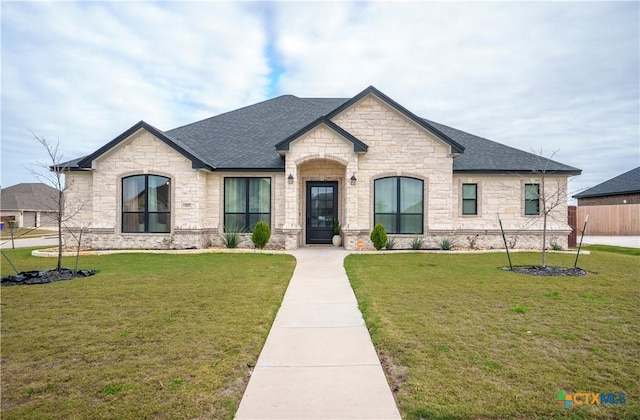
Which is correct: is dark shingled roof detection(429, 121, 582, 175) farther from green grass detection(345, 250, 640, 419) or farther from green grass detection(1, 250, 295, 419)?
green grass detection(1, 250, 295, 419)

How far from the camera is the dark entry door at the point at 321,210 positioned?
53.0 ft

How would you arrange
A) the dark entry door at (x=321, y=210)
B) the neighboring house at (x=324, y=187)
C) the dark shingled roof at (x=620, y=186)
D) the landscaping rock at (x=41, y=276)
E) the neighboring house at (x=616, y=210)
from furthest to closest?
1. the dark shingled roof at (x=620, y=186)
2. the neighboring house at (x=616, y=210)
3. the dark entry door at (x=321, y=210)
4. the neighboring house at (x=324, y=187)
5. the landscaping rock at (x=41, y=276)

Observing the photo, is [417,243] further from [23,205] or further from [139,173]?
[23,205]

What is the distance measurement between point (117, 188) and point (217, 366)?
13.4m

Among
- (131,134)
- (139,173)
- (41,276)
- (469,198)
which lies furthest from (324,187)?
(41,276)

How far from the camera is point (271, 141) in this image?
1738 centimetres

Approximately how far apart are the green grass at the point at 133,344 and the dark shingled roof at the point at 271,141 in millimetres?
7504

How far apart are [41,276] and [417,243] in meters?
12.4

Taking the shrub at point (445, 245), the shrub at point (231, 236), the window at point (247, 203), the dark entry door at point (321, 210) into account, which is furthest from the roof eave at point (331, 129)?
the shrub at point (445, 245)

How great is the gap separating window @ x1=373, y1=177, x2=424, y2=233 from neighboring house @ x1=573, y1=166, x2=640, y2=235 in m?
18.8

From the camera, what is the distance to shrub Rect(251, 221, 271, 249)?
14258mm

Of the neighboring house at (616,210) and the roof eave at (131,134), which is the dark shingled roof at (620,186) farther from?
the roof eave at (131,134)

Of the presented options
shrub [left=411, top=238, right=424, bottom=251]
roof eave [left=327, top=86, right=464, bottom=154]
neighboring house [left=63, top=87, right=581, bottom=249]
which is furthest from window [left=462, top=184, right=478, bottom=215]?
shrub [left=411, top=238, right=424, bottom=251]

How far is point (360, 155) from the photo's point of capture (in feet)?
49.2
